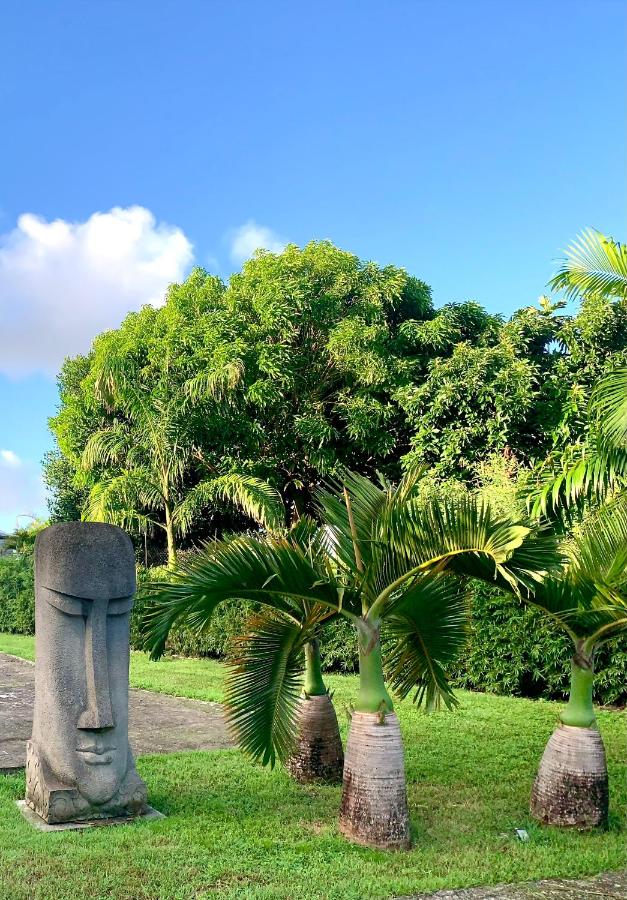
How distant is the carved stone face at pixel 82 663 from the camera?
20.0 feet

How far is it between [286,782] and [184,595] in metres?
2.44

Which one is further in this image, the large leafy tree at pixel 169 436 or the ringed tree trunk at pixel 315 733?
the large leafy tree at pixel 169 436

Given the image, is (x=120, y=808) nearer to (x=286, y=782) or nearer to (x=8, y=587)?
(x=286, y=782)

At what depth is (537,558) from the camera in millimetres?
5582

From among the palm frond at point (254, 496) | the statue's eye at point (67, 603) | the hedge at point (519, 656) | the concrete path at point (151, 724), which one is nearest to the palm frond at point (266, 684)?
the statue's eye at point (67, 603)

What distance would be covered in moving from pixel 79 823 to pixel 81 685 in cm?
95

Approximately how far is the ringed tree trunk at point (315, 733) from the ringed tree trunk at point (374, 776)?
1.30m

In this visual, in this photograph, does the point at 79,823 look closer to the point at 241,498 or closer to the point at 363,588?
the point at 363,588

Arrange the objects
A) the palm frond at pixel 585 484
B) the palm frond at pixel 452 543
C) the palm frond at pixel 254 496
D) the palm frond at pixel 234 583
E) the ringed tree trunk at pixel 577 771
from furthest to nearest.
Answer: the palm frond at pixel 254 496 < the palm frond at pixel 585 484 < the ringed tree trunk at pixel 577 771 < the palm frond at pixel 234 583 < the palm frond at pixel 452 543

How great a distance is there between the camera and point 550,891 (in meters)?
4.96

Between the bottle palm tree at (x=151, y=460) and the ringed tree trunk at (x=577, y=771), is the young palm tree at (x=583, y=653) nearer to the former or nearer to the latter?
the ringed tree trunk at (x=577, y=771)

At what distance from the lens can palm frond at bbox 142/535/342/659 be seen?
561 cm

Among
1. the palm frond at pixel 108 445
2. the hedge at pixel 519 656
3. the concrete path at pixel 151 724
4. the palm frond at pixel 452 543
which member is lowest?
the concrete path at pixel 151 724

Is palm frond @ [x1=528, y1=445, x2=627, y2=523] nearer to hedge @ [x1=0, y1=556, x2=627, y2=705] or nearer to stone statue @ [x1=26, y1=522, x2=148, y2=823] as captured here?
hedge @ [x1=0, y1=556, x2=627, y2=705]
